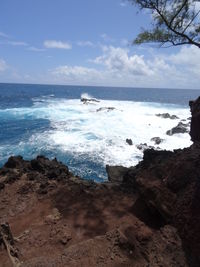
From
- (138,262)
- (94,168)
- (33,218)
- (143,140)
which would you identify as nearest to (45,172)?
(33,218)

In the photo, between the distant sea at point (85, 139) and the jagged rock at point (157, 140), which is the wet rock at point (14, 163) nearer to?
the distant sea at point (85, 139)

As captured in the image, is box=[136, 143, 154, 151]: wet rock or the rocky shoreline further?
box=[136, 143, 154, 151]: wet rock

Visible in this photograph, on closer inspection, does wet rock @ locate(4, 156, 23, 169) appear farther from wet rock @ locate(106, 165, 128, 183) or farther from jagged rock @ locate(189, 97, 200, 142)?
jagged rock @ locate(189, 97, 200, 142)

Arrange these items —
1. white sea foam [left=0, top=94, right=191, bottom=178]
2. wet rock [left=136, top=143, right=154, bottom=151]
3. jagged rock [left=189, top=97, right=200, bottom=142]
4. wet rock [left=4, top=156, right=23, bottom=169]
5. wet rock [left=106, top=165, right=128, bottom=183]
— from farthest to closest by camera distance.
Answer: wet rock [left=136, top=143, right=154, bottom=151] → white sea foam [left=0, top=94, right=191, bottom=178] → wet rock [left=106, top=165, right=128, bottom=183] → wet rock [left=4, top=156, right=23, bottom=169] → jagged rock [left=189, top=97, right=200, bottom=142]

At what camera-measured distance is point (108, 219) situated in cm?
592

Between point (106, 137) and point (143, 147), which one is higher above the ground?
point (143, 147)

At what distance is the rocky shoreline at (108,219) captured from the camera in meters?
4.29

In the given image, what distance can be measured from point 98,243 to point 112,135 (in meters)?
19.9

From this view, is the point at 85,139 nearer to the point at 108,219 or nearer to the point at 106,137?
the point at 106,137

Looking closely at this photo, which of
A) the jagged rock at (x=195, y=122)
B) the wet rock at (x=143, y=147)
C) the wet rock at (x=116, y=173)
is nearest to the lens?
the jagged rock at (x=195, y=122)

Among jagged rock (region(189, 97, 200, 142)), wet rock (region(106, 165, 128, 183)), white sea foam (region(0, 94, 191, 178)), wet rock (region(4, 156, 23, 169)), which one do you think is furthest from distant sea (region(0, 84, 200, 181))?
jagged rock (region(189, 97, 200, 142))

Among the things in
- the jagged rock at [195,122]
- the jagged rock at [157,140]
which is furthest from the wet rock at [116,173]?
the jagged rock at [157,140]

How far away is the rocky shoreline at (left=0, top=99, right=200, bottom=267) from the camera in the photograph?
4289 millimetres

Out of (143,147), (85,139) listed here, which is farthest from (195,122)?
(85,139)
